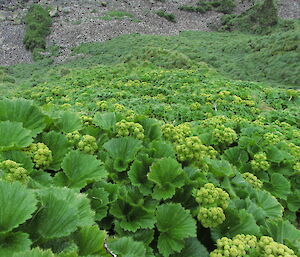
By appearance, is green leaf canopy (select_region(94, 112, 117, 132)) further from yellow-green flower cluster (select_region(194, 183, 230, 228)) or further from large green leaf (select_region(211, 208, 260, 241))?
Answer: large green leaf (select_region(211, 208, 260, 241))

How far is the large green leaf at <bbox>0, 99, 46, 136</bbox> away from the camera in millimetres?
2683

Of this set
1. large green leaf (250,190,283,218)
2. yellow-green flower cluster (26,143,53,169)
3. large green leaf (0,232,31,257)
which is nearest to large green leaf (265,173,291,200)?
large green leaf (250,190,283,218)

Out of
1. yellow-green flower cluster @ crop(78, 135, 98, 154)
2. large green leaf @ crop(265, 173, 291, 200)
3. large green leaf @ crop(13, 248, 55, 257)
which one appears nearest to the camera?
large green leaf @ crop(13, 248, 55, 257)

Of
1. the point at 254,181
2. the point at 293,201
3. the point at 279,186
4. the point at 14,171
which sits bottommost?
the point at 293,201

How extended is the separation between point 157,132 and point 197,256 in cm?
134

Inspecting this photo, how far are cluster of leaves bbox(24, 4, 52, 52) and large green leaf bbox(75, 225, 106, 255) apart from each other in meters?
31.5

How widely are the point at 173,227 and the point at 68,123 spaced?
1.52 m

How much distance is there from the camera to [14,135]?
241cm

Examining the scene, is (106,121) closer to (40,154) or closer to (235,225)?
(40,154)

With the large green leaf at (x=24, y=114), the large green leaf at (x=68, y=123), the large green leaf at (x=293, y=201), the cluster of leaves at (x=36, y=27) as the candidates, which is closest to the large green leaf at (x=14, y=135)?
the large green leaf at (x=24, y=114)

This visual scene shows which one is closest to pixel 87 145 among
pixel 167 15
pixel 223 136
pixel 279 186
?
pixel 223 136

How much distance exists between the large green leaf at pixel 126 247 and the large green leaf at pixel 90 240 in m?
0.17

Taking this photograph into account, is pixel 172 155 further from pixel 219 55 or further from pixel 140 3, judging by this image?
pixel 140 3

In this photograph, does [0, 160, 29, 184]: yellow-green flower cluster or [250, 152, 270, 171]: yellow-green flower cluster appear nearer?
[0, 160, 29, 184]: yellow-green flower cluster
